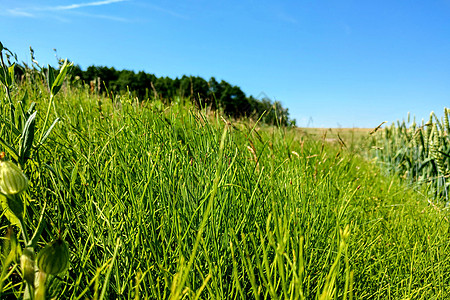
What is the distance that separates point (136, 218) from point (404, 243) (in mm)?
1473

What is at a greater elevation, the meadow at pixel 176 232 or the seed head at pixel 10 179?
the seed head at pixel 10 179

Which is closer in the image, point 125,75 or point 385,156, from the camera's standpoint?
point 385,156

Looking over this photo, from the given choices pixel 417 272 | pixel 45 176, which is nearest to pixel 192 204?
pixel 45 176

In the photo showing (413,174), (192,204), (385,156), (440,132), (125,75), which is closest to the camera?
(192,204)

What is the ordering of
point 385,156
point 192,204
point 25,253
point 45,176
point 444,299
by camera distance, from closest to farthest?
point 25,253
point 192,204
point 444,299
point 45,176
point 385,156

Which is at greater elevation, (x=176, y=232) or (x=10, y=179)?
(x=10, y=179)

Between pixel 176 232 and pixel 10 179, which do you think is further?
pixel 176 232

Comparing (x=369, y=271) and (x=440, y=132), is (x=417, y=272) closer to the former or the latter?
(x=369, y=271)

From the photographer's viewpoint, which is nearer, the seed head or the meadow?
the seed head

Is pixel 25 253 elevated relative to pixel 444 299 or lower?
elevated

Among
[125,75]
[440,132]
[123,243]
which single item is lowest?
[123,243]

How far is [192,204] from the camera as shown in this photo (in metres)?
1.13

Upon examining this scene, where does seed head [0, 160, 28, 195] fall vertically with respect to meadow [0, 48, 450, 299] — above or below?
above

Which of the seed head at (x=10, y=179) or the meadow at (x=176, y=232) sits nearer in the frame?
the seed head at (x=10, y=179)
